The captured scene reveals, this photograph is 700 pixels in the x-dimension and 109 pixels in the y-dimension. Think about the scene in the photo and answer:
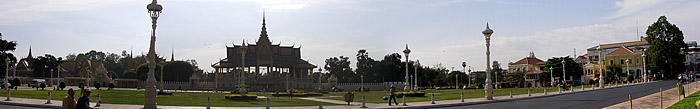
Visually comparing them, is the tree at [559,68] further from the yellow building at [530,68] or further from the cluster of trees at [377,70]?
the cluster of trees at [377,70]

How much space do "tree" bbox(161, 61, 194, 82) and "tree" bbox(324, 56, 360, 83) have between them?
85.5 feet

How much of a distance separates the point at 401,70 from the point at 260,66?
2753 centimetres

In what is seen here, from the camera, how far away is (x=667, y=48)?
234 ft

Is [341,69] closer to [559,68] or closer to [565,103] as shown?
[559,68]

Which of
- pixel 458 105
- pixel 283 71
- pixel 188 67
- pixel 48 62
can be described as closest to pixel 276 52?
pixel 283 71

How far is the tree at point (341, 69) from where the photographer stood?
301 feet

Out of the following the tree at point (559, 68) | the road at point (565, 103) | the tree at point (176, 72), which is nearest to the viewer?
the road at point (565, 103)

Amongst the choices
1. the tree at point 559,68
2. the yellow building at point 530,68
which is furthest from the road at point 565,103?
the yellow building at point 530,68

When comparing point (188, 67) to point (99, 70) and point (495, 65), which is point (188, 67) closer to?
point (99, 70)

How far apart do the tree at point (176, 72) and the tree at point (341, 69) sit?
26064 millimetres

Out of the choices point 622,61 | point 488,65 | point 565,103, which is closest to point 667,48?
point 622,61

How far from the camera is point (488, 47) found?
2927 cm

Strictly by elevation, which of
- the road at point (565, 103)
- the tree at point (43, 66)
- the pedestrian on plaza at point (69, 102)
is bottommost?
the road at point (565, 103)

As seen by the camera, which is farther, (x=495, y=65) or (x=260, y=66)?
(x=495, y=65)
